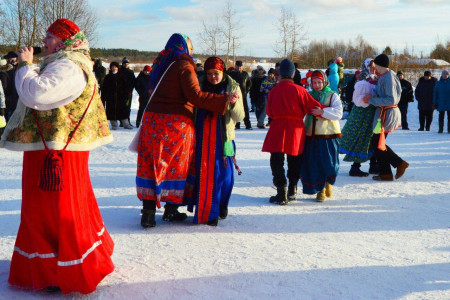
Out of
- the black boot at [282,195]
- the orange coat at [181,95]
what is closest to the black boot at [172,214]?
the orange coat at [181,95]

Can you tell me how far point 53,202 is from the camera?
10.0 feet

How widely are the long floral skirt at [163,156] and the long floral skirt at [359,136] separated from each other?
3629 millimetres

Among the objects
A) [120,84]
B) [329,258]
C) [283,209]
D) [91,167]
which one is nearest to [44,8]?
[120,84]

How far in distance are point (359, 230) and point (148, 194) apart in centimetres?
211

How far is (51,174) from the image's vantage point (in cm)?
301

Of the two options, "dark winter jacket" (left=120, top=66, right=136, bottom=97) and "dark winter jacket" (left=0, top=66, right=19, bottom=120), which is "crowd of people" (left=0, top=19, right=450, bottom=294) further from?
"dark winter jacket" (left=120, top=66, right=136, bottom=97)

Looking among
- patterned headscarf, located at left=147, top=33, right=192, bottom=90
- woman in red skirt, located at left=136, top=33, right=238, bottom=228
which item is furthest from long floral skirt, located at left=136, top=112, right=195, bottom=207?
patterned headscarf, located at left=147, top=33, right=192, bottom=90

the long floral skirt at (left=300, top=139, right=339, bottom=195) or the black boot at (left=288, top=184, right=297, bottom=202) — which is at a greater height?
the long floral skirt at (left=300, top=139, right=339, bottom=195)

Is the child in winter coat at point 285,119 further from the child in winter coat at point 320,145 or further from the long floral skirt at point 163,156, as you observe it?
the long floral skirt at point 163,156

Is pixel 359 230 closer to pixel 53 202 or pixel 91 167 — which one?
pixel 53 202

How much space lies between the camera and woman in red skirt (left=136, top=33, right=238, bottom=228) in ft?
14.3

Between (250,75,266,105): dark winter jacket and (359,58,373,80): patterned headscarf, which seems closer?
(359,58,373,80): patterned headscarf

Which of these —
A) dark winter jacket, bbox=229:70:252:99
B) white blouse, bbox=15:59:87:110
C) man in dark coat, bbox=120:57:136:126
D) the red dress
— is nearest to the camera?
white blouse, bbox=15:59:87:110

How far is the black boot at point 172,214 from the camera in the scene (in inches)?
188
